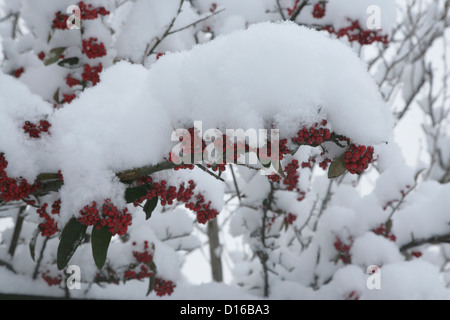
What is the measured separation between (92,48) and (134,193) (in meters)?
1.64

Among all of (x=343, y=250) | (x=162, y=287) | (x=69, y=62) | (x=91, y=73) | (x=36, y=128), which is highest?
(x=69, y=62)

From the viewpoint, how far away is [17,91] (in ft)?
5.28

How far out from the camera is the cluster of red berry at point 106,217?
1277 millimetres

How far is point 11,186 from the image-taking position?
1338 mm

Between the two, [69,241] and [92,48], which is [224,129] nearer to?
[69,241]

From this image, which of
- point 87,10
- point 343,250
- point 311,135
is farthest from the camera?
point 343,250

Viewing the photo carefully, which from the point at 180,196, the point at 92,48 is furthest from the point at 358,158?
the point at 92,48

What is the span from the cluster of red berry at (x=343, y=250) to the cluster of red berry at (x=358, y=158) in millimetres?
2180

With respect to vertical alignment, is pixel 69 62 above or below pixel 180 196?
above

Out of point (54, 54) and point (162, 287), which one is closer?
point (162, 287)

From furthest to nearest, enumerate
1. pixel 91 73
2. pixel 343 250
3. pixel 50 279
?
pixel 343 250 → pixel 91 73 → pixel 50 279
